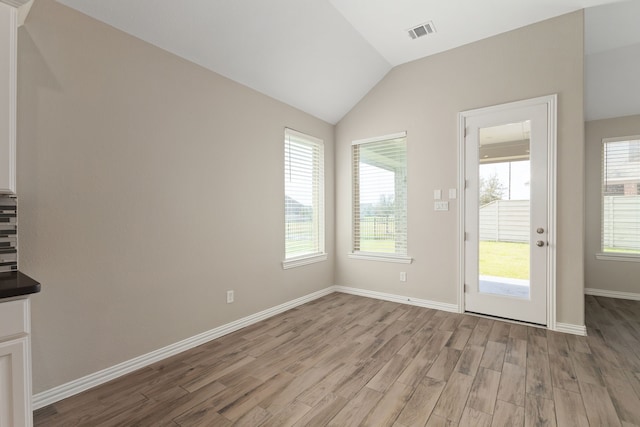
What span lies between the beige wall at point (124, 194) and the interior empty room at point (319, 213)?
0.02 meters

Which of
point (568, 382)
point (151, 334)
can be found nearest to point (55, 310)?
point (151, 334)

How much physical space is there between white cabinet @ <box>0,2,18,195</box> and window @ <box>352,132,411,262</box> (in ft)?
12.0

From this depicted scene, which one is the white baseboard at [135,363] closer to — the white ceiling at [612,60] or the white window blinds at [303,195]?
the white window blinds at [303,195]

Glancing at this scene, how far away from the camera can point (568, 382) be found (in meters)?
2.18

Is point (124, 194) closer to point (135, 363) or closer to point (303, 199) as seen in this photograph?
point (135, 363)

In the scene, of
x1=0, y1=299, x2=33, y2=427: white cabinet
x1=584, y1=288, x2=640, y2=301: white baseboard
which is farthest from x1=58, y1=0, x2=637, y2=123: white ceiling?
x1=584, y1=288, x2=640, y2=301: white baseboard

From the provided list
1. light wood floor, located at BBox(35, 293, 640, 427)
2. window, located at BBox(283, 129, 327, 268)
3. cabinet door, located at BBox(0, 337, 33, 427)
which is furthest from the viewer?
window, located at BBox(283, 129, 327, 268)

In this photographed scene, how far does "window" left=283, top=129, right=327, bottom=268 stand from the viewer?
3912mm

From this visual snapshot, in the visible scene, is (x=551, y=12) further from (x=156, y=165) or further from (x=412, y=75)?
(x=156, y=165)

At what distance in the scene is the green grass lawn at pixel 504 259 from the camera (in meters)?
3.27

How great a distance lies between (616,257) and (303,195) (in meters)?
4.57

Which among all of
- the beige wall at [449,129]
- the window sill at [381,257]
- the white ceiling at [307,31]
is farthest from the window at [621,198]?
the window sill at [381,257]

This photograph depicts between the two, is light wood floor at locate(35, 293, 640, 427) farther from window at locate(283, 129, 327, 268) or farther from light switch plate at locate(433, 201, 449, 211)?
light switch plate at locate(433, 201, 449, 211)

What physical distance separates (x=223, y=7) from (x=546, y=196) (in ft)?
11.8
